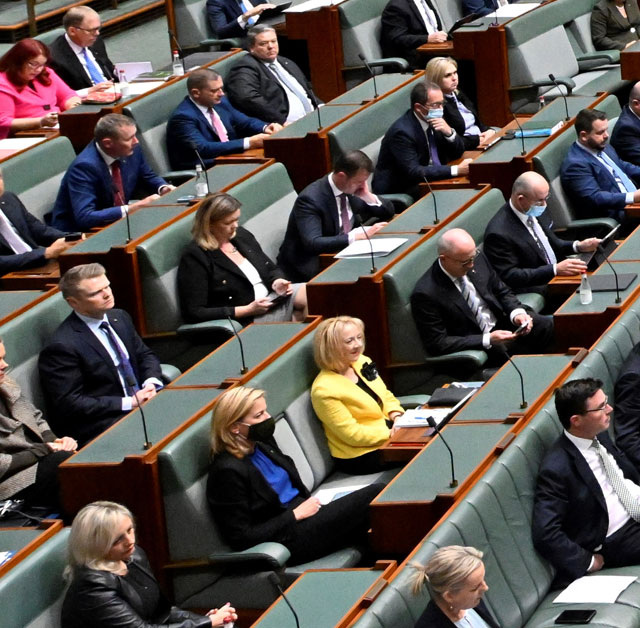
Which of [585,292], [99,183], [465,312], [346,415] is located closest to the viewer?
[346,415]

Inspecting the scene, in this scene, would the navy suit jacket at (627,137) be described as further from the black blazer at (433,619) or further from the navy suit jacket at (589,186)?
the black blazer at (433,619)

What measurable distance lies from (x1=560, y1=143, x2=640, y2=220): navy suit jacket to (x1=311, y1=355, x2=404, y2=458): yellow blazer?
5.03ft

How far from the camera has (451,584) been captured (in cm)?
257

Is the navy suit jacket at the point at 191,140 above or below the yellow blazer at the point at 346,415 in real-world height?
above

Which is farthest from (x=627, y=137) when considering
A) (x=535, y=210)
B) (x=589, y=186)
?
(x=535, y=210)

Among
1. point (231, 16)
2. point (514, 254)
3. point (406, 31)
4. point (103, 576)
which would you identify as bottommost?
point (514, 254)

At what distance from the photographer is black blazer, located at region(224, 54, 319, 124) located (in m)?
5.38

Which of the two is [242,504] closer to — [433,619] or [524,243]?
[433,619]

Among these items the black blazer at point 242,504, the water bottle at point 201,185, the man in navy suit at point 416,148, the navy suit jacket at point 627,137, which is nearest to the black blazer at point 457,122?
the man in navy suit at point 416,148

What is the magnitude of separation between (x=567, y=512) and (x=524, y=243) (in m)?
1.39

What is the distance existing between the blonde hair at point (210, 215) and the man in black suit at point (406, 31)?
232 cm

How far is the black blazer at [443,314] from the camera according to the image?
389cm

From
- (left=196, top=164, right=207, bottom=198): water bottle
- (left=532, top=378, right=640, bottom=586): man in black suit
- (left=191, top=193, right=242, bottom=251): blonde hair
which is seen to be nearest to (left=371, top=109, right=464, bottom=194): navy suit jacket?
(left=196, top=164, right=207, bottom=198): water bottle

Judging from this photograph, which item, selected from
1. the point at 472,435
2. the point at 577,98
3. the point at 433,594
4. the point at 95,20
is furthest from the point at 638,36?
the point at 433,594
